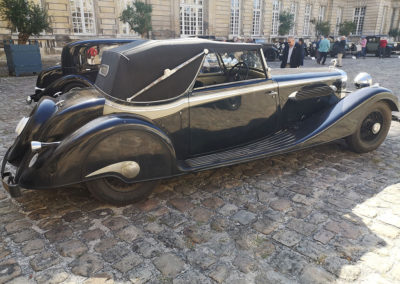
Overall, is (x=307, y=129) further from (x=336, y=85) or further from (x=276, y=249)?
(x=276, y=249)

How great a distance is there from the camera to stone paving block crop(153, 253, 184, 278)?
229cm

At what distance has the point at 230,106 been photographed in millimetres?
3553

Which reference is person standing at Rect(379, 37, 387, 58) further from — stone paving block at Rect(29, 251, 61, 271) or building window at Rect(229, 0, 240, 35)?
stone paving block at Rect(29, 251, 61, 271)

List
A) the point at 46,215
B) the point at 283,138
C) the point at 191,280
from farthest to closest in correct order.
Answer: the point at 283,138
the point at 46,215
the point at 191,280

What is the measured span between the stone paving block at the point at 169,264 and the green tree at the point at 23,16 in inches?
522

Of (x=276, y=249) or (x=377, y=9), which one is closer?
(x=276, y=249)

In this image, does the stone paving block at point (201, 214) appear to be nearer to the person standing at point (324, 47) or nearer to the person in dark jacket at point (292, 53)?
the person in dark jacket at point (292, 53)

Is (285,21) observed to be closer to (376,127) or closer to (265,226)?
(376,127)

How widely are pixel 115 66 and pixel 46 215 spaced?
1.69m

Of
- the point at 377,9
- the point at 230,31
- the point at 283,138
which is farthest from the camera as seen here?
the point at 377,9

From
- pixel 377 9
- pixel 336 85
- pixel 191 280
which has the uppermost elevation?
pixel 377 9

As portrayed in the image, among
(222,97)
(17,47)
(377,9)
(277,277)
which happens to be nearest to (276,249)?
(277,277)

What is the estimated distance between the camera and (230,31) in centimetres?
2525

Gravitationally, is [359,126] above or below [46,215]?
above
